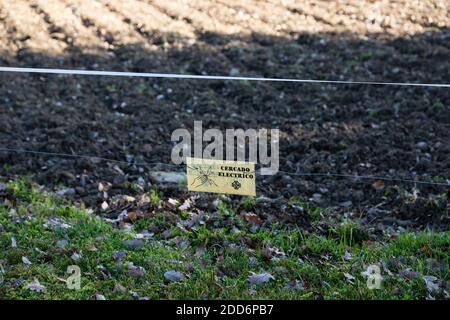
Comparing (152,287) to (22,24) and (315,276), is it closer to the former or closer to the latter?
(315,276)

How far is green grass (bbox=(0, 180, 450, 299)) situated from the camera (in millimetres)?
3584

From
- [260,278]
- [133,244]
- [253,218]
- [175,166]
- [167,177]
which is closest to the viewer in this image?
[260,278]

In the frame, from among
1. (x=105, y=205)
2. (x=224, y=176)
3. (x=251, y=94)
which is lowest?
(x=105, y=205)

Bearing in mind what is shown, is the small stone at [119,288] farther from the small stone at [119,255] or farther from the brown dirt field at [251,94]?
the brown dirt field at [251,94]

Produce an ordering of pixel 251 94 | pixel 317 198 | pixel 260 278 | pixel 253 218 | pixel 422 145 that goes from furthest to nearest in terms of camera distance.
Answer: pixel 251 94
pixel 422 145
pixel 317 198
pixel 253 218
pixel 260 278

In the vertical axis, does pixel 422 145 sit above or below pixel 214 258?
above

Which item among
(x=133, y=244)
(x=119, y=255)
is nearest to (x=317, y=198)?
(x=133, y=244)

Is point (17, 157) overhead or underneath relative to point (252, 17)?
underneath

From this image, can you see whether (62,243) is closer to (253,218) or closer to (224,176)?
(224,176)

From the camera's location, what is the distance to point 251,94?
7023 mm

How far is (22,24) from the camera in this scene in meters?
8.31

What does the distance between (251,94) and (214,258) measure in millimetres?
3349

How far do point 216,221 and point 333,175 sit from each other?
1266mm
